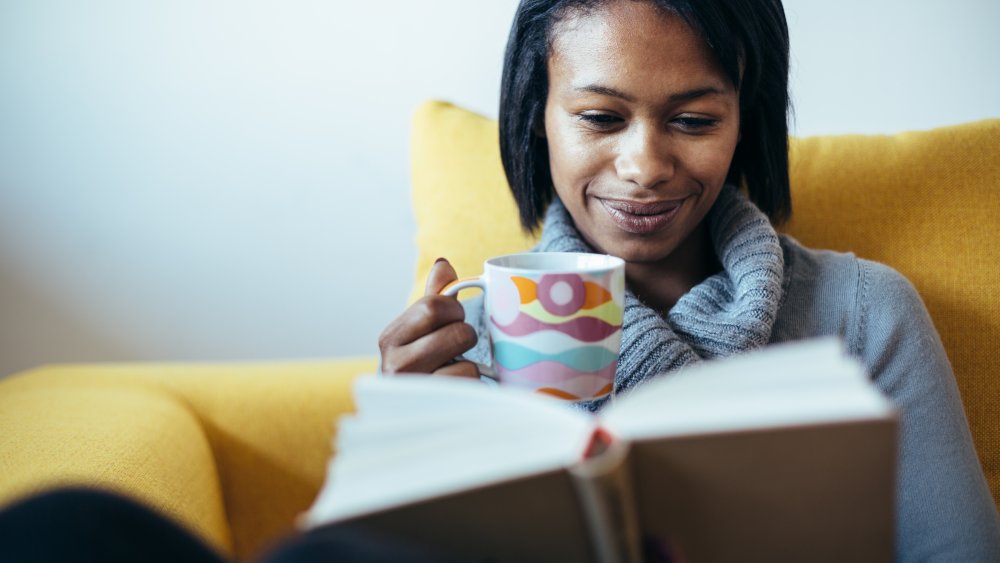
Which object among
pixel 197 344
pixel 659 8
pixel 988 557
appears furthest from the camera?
pixel 197 344

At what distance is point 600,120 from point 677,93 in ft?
0.29

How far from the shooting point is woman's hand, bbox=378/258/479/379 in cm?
69

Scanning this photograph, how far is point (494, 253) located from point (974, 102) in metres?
0.81

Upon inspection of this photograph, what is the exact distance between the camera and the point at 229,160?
152 cm

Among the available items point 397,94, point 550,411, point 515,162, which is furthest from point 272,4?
point 550,411

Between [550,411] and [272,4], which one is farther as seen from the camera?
[272,4]

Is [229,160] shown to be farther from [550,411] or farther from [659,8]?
[550,411]

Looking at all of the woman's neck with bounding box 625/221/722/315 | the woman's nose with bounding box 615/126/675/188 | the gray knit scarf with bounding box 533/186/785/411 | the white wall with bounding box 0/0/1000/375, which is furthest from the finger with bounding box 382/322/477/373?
the white wall with bounding box 0/0/1000/375

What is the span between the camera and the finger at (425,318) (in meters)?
0.69

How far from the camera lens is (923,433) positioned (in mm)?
814

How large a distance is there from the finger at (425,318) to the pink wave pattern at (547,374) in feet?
0.32

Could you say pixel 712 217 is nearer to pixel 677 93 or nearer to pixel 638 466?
pixel 677 93

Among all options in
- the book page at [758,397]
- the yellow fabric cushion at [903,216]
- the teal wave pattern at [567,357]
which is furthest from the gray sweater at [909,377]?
the book page at [758,397]

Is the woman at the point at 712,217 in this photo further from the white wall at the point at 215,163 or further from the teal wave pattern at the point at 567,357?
the white wall at the point at 215,163
